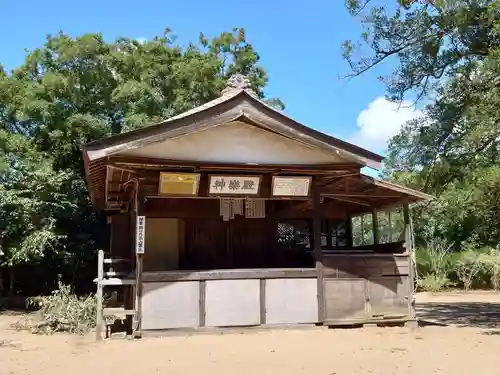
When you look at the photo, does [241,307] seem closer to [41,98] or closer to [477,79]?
[477,79]

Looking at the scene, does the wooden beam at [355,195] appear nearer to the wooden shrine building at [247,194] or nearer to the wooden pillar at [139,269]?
the wooden shrine building at [247,194]

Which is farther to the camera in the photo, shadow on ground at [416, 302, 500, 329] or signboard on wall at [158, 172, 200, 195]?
shadow on ground at [416, 302, 500, 329]

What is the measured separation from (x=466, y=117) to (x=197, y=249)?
7.16m

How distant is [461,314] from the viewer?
1543 cm

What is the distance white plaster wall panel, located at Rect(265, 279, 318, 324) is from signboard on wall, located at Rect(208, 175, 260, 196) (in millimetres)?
1874

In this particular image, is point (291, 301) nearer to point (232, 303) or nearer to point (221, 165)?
point (232, 303)

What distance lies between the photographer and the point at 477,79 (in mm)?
13016

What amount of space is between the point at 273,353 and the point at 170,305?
2.62m

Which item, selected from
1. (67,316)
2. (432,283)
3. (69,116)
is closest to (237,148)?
(67,316)

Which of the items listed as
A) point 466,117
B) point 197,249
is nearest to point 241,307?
point 197,249

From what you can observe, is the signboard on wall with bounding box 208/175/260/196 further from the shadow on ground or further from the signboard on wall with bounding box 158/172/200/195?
the shadow on ground

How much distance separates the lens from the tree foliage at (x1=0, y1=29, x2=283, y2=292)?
17516mm

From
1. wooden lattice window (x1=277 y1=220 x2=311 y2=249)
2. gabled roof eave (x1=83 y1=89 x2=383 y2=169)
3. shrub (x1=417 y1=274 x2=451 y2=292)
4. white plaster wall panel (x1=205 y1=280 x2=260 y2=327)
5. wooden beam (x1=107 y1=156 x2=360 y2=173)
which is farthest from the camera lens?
shrub (x1=417 y1=274 x2=451 y2=292)

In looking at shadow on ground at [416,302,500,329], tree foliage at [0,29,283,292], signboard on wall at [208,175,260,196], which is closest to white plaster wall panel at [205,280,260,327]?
signboard on wall at [208,175,260,196]
